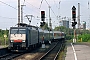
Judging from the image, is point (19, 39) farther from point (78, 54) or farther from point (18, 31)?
point (78, 54)

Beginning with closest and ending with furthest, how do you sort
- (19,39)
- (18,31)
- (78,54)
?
(78,54)
(19,39)
(18,31)

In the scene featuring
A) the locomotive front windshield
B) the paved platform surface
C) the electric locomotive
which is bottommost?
the paved platform surface

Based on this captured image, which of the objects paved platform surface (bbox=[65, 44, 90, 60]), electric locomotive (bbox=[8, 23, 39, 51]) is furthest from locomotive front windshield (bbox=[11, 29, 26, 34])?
paved platform surface (bbox=[65, 44, 90, 60])

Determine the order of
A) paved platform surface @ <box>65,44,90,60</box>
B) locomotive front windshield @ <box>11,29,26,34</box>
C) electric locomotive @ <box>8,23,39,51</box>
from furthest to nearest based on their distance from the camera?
locomotive front windshield @ <box>11,29,26,34</box>
electric locomotive @ <box>8,23,39,51</box>
paved platform surface @ <box>65,44,90,60</box>

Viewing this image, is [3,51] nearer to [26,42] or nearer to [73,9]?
[26,42]

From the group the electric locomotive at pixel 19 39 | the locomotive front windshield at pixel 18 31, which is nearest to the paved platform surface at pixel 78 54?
→ the electric locomotive at pixel 19 39

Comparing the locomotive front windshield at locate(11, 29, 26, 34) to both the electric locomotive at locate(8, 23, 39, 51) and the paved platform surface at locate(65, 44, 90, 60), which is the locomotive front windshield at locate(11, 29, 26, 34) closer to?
the electric locomotive at locate(8, 23, 39, 51)

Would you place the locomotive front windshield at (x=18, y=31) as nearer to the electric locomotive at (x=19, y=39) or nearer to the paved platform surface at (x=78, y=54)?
the electric locomotive at (x=19, y=39)

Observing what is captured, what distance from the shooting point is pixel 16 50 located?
3167 cm

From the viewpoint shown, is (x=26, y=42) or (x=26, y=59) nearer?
(x=26, y=59)

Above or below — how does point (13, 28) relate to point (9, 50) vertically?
Answer: above

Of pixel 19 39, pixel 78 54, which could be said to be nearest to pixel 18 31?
pixel 19 39

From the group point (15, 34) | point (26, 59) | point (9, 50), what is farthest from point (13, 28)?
point (26, 59)

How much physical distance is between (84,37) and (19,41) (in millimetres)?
53492
